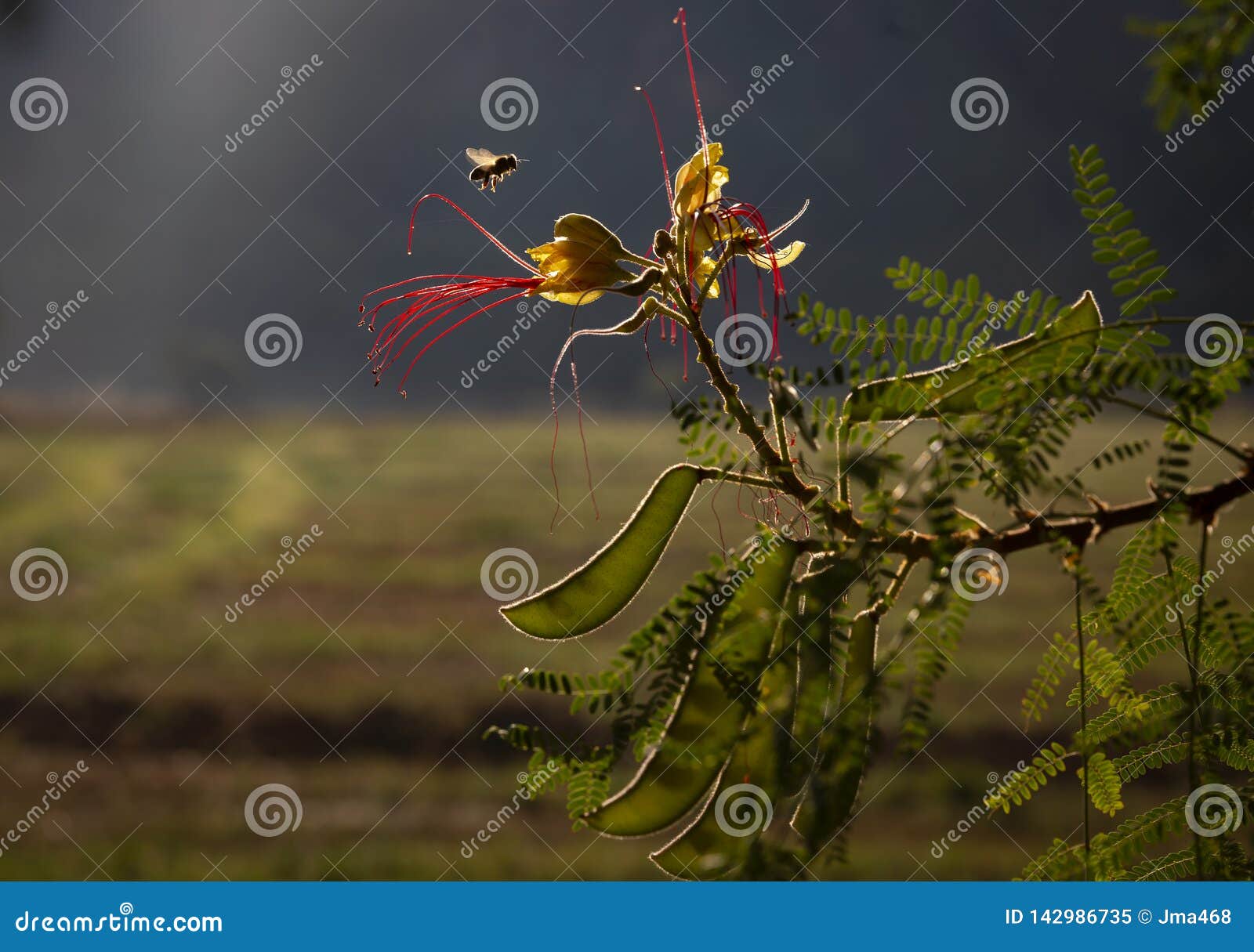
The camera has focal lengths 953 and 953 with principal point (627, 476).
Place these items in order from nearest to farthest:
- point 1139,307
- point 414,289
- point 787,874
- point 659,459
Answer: point 787,874 → point 1139,307 → point 414,289 → point 659,459

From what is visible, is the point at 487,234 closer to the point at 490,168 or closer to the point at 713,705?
the point at 490,168

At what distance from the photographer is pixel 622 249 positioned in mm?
454

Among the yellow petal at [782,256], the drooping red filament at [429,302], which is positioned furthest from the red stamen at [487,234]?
the yellow petal at [782,256]

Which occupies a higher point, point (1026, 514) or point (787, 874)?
point (1026, 514)

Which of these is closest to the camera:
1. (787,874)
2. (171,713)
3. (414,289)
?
(787,874)

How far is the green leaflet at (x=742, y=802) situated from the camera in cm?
36

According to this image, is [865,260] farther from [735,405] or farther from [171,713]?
[735,405]

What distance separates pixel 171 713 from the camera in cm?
354

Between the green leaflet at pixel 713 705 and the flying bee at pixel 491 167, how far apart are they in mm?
365

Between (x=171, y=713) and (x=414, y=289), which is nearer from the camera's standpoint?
(x=414, y=289)

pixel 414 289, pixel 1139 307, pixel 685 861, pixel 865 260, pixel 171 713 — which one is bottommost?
pixel 171 713

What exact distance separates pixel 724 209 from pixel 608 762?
27cm

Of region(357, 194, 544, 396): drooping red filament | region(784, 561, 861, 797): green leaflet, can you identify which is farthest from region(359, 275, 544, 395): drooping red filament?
region(784, 561, 861, 797): green leaflet

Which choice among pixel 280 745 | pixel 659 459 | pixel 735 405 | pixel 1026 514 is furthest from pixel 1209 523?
pixel 659 459
